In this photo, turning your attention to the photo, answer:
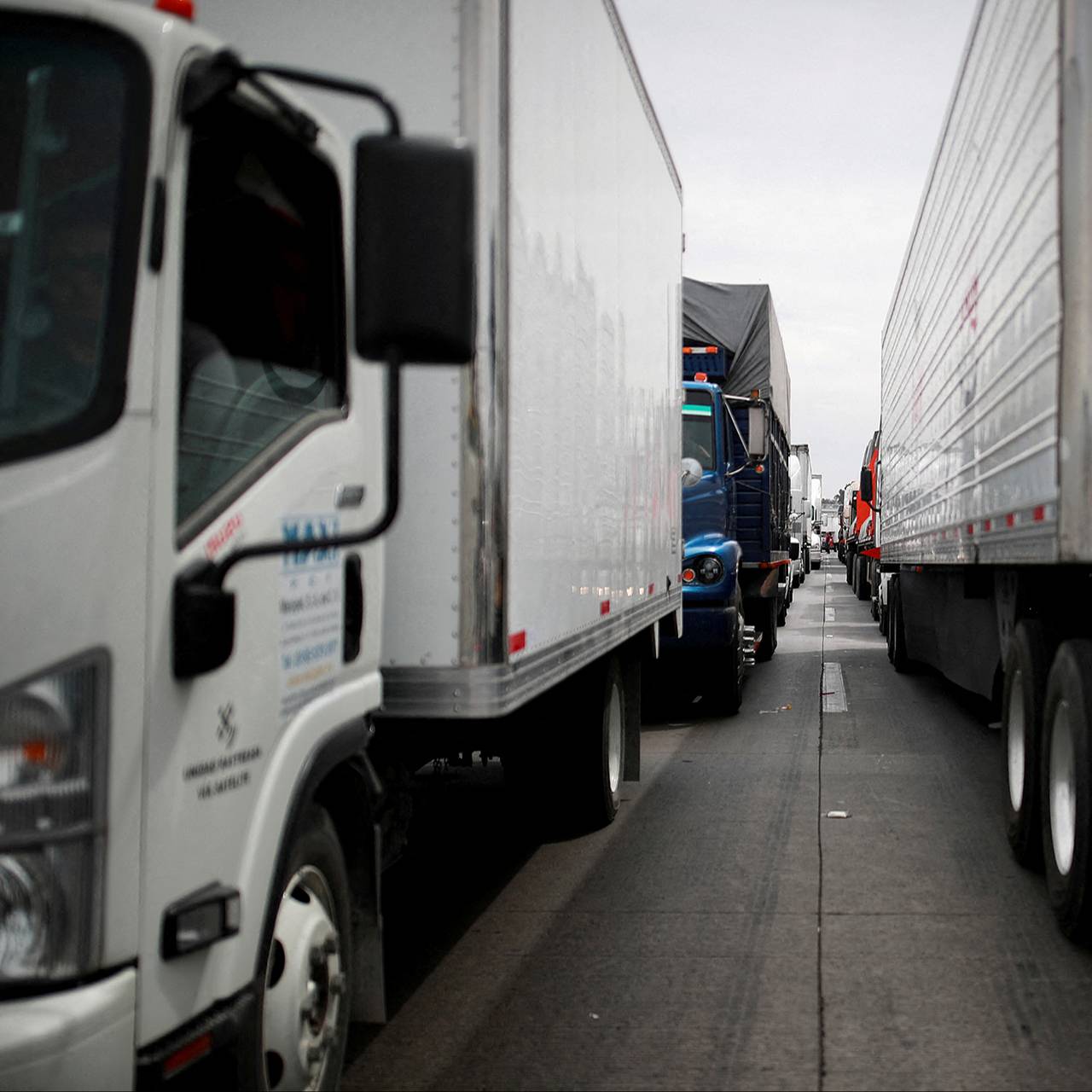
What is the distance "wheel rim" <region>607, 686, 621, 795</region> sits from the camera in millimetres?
8008

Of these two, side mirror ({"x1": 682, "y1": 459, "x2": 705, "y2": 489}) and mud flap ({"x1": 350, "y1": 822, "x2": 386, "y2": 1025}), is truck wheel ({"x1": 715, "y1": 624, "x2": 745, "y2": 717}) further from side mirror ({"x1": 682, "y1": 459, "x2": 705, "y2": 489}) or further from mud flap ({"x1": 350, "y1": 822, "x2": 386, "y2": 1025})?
mud flap ({"x1": 350, "y1": 822, "x2": 386, "y2": 1025})

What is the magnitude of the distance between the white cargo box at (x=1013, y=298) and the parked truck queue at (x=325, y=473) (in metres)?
0.03

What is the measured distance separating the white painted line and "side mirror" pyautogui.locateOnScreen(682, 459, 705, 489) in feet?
8.41

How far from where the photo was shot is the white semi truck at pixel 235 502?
2.55m

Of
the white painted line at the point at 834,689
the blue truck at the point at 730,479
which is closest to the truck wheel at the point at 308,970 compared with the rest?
the blue truck at the point at 730,479

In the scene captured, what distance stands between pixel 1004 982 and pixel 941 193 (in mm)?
6339

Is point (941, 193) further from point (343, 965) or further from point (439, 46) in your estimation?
point (343, 965)

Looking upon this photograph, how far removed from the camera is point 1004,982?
5.21 meters

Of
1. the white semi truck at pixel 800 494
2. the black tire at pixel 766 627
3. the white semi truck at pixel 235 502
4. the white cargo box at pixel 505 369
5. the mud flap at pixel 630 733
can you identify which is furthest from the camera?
the white semi truck at pixel 800 494

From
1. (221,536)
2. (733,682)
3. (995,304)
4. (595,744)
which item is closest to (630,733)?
(595,744)

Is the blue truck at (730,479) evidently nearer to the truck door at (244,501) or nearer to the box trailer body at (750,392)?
the box trailer body at (750,392)

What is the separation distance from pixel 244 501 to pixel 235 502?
39mm

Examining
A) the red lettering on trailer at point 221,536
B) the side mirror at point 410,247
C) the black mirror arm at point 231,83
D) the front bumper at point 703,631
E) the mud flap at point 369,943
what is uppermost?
the black mirror arm at point 231,83

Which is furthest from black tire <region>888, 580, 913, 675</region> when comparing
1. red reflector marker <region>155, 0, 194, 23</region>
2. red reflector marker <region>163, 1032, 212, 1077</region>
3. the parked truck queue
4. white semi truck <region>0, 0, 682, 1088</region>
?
red reflector marker <region>155, 0, 194, 23</region>
